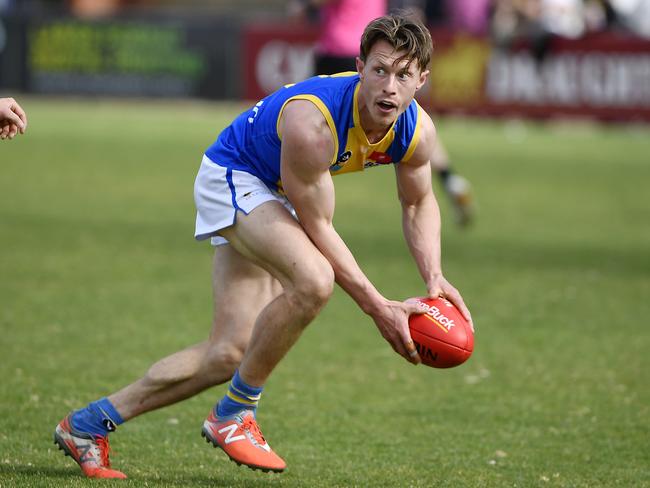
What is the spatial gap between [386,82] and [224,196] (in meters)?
0.91

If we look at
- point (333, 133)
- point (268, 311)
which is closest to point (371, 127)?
point (333, 133)

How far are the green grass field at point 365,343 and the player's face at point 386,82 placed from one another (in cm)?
167

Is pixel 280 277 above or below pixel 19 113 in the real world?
below

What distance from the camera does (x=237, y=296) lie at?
5.65 m

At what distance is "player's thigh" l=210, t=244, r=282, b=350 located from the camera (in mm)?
5609

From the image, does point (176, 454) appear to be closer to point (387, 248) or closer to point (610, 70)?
point (387, 248)

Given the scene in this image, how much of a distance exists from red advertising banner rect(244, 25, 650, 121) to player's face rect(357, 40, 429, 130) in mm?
18500

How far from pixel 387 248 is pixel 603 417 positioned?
5421mm

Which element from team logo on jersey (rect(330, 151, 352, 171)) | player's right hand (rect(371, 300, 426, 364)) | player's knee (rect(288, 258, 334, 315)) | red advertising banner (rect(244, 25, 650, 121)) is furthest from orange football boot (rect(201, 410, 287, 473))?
red advertising banner (rect(244, 25, 650, 121))

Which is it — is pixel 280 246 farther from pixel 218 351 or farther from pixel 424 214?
pixel 424 214

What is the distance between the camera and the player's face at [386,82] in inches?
201

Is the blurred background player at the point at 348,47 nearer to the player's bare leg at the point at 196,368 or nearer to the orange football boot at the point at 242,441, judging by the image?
the player's bare leg at the point at 196,368

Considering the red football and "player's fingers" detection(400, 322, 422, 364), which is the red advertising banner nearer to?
the red football

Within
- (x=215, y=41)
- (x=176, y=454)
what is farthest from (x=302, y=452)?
(x=215, y=41)
